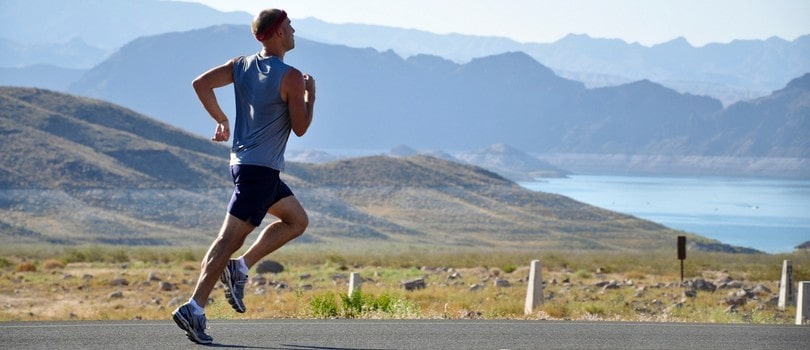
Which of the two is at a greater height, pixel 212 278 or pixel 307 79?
pixel 307 79

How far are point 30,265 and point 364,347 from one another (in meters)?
37.3

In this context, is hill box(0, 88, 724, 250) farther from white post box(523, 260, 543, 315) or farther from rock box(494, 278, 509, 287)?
white post box(523, 260, 543, 315)

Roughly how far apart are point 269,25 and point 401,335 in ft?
8.03

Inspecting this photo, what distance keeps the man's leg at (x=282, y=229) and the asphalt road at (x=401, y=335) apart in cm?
60

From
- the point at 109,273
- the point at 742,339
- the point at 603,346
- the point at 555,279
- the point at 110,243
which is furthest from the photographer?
the point at 110,243

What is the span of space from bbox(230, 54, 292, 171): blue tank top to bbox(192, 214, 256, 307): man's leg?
387 mm

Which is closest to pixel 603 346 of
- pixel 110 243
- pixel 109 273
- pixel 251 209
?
pixel 251 209

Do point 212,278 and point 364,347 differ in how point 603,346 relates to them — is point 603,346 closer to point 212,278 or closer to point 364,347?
point 364,347

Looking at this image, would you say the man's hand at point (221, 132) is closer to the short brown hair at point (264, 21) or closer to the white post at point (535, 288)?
the short brown hair at point (264, 21)

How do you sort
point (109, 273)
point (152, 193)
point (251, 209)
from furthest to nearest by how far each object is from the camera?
point (152, 193) → point (109, 273) → point (251, 209)

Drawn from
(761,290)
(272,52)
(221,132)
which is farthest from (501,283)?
(272,52)

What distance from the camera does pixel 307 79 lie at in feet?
26.1

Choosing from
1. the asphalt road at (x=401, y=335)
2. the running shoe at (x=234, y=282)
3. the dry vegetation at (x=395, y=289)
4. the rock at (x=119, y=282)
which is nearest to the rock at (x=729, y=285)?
the dry vegetation at (x=395, y=289)

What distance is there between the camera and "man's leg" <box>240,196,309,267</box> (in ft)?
27.0
